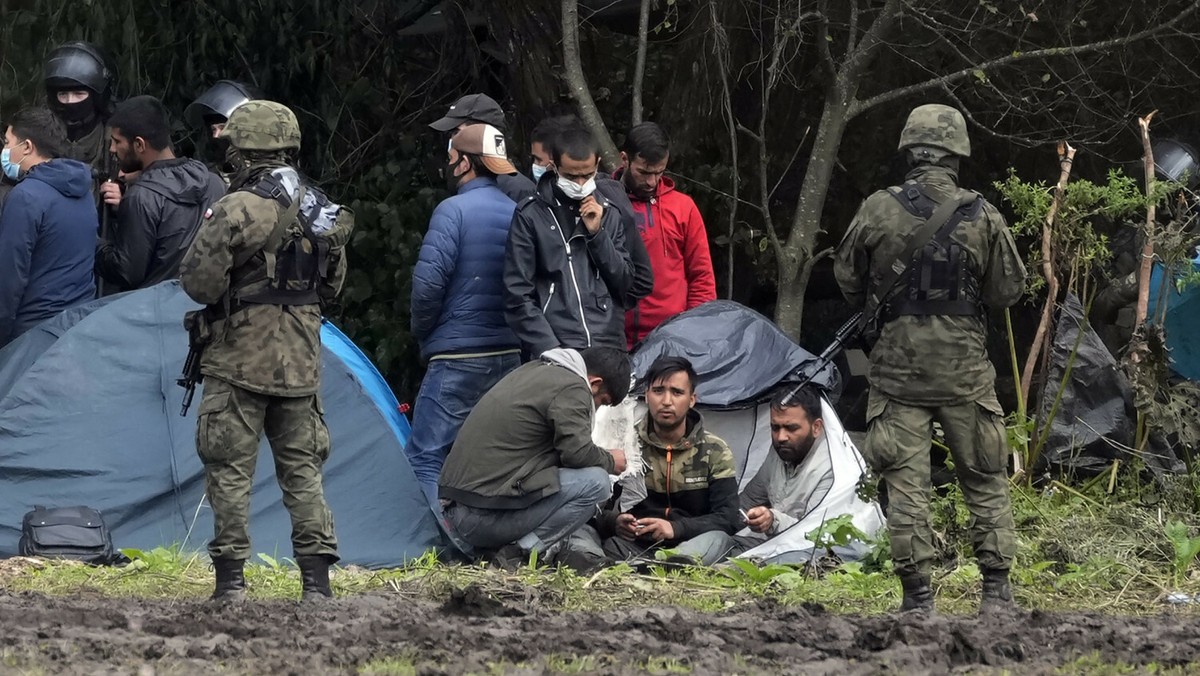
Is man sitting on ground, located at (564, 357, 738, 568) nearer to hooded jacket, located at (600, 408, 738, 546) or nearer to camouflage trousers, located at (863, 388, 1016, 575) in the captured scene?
hooded jacket, located at (600, 408, 738, 546)

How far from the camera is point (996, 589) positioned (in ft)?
19.1

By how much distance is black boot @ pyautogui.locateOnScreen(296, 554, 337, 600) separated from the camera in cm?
572

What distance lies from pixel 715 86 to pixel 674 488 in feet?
10.1

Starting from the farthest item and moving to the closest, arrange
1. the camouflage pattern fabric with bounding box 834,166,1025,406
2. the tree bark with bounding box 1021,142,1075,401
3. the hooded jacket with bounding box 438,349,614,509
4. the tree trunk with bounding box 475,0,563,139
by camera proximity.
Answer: the tree trunk with bounding box 475,0,563,139 < the tree bark with bounding box 1021,142,1075,401 < the hooded jacket with bounding box 438,349,614,509 < the camouflage pattern fabric with bounding box 834,166,1025,406

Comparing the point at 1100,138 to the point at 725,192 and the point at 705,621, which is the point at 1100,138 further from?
the point at 705,621

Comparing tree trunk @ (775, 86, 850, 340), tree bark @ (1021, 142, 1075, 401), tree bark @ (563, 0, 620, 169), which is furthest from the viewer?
tree trunk @ (775, 86, 850, 340)

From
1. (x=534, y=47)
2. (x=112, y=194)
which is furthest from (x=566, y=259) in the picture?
(x=534, y=47)

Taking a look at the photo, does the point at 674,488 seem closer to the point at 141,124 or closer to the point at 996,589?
the point at 996,589

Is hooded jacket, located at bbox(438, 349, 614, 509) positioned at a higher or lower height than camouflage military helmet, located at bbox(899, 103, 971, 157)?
lower

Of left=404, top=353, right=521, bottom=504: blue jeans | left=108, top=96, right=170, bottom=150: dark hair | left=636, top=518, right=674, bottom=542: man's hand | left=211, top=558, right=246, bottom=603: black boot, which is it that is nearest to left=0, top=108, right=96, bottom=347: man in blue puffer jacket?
left=108, top=96, right=170, bottom=150: dark hair

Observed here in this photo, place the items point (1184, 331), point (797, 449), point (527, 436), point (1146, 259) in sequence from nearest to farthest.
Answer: point (527, 436) → point (797, 449) → point (1146, 259) → point (1184, 331)

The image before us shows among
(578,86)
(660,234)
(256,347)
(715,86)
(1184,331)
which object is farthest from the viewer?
(715,86)

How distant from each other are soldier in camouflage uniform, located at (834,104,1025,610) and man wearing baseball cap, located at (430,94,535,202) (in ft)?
6.10

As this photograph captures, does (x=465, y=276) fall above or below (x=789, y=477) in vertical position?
above
